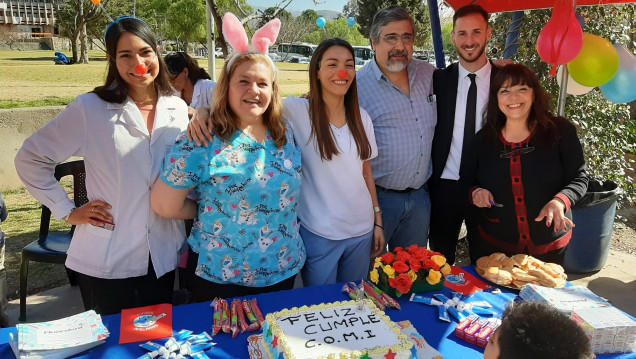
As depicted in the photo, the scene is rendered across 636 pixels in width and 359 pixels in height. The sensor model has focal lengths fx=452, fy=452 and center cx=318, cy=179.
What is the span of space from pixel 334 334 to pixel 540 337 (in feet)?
2.04

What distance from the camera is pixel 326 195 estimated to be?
7.34 ft

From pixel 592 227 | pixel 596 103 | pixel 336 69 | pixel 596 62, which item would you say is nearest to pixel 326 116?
pixel 336 69

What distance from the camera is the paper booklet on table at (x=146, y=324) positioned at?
1.62m

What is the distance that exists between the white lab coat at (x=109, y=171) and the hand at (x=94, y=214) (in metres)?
0.03

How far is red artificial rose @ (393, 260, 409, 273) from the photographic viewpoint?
6.43ft

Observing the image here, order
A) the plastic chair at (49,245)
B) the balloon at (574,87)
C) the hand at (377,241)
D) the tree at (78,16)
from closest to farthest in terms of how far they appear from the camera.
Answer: the hand at (377,241)
the plastic chair at (49,245)
the balloon at (574,87)
the tree at (78,16)

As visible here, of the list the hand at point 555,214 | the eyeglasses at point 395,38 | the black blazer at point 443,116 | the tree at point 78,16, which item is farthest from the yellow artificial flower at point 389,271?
the tree at point 78,16

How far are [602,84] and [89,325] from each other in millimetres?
3598

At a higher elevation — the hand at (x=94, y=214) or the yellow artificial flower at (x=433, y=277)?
the hand at (x=94, y=214)

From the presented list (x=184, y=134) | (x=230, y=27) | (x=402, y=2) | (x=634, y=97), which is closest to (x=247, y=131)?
(x=184, y=134)

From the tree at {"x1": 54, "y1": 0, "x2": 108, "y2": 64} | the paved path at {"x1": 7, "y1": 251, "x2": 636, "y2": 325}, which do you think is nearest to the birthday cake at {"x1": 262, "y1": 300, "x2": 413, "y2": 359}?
the paved path at {"x1": 7, "y1": 251, "x2": 636, "y2": 325}

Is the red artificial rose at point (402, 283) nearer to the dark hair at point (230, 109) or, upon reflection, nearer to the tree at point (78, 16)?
the dark hair at point (230, 109)

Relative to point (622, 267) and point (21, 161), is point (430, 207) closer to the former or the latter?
point (21, 161)

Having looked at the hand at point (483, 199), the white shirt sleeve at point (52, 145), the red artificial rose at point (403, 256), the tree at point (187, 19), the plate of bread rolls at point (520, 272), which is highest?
the tree at point (187, 19)
